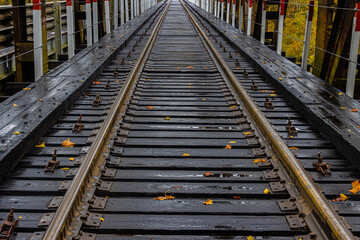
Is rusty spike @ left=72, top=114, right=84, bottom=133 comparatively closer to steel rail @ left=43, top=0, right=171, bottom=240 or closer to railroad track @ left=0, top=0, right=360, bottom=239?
railroad track @ left=0, top=0, right=360, bottom=239

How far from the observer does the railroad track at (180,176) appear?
293 centimetres

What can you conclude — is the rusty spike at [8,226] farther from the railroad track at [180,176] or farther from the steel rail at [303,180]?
the steel rail at [303,180]

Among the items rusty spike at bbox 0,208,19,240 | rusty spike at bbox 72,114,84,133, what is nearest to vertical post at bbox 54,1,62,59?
rusty spike at bbox 72,114,84,133

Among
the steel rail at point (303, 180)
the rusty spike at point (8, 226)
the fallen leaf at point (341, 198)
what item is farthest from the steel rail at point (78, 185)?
the fallen leaf at point (341, 198)

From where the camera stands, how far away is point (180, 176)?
375 cm

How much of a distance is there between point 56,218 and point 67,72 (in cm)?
480

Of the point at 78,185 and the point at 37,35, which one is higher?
the point at 37,35

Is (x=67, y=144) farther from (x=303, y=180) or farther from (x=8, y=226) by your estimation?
(x=303, y=180)

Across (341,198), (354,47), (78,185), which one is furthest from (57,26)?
(341,198)

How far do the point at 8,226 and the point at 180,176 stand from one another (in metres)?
1.47

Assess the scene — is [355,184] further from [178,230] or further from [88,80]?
[88,80]

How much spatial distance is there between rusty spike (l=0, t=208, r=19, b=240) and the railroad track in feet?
0.19

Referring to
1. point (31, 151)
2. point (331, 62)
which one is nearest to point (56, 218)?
point (31, 151)

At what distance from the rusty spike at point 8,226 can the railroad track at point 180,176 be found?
57 millimetres
